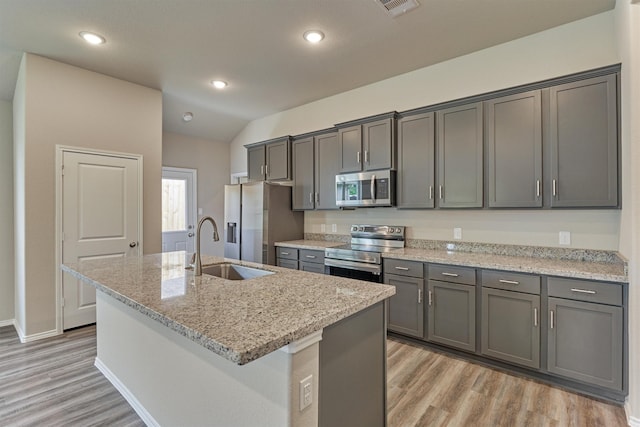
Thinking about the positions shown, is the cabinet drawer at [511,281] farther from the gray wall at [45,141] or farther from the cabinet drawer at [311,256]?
the gray wall at [45,141]

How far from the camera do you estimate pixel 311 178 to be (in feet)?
14.0

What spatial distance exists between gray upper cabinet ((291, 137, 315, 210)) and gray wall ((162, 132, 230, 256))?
2.01 metres

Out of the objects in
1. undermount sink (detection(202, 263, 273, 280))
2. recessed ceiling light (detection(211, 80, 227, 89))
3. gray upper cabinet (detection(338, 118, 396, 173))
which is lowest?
undermount sink (detection(202, 263, 273, 280))

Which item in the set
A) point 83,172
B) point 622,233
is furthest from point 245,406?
point 83,172

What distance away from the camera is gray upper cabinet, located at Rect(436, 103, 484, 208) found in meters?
2.90

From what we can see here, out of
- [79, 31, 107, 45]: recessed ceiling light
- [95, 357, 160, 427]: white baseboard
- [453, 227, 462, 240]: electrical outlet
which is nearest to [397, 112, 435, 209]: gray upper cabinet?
[453, 227, 462, 240]: electrical outlet

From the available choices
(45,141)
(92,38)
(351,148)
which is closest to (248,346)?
(351,148)

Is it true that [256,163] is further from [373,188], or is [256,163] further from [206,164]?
[373,188]

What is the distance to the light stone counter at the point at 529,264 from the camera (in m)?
2.13

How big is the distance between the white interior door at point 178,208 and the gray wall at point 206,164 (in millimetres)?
124

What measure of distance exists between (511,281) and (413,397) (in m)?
1.19

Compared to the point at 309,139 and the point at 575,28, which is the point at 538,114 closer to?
the point at 575,28

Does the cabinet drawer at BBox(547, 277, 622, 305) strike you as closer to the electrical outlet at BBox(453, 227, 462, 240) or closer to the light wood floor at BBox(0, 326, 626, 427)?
the light wood floor at BBox(0, 326, 626, 427)

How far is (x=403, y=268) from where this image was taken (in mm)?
3047
